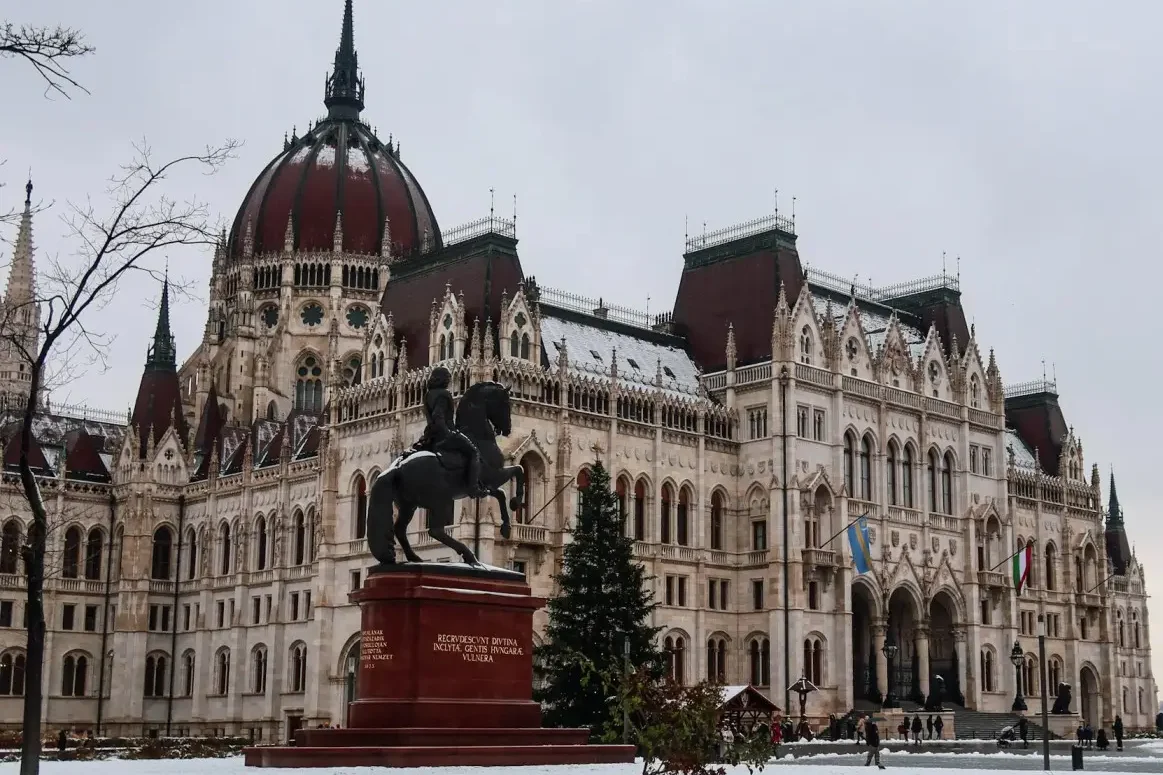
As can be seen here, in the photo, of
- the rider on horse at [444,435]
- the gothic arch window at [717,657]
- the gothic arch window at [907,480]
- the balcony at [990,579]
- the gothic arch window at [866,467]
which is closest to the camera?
the rider on horse at [444,435]

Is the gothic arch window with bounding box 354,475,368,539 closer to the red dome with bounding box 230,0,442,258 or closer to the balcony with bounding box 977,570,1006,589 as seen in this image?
the red dome with bounding box 230,0,442,258

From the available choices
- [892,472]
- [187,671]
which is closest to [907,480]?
[892,472]

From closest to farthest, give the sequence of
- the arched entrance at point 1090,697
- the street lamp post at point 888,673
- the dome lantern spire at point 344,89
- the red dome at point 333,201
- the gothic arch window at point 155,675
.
A: the street lamp post at point 888,673, the gothic arch window at point 155,675, the arched entrance at point 1090,697, the red dome at point 333,201, the dome lantern spire at point 344,89

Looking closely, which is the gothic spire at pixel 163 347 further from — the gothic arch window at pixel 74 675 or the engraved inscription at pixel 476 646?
the engraved inscription at pixel 476 646

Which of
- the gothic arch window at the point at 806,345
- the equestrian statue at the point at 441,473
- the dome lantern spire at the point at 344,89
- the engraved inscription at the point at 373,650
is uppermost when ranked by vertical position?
the dome lantern spire at the point at 344,89

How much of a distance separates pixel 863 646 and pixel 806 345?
14388mm

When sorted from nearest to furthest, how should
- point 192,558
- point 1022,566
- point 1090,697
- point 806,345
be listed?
point 806,345
point 1022,566
point 192,558
point 1090,697

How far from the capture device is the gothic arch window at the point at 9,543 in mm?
83750

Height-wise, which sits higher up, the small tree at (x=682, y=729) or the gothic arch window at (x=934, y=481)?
the gothic arch window at (x=934, y=481)

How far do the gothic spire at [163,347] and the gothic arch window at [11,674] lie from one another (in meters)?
17.7

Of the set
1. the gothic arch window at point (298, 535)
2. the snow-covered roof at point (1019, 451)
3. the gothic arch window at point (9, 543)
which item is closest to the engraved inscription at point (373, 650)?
the gothic arch window at point (298, 535)

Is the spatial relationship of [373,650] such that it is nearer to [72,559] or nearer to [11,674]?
[11,674]

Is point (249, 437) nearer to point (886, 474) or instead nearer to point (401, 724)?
point (886, 474)

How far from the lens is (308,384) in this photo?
311 ft
